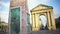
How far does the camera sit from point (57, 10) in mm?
4633

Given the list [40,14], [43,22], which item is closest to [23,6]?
[40,14]

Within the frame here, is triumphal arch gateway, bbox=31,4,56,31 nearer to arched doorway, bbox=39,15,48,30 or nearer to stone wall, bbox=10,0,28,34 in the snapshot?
arched doorway, bbox=39,15,48,30

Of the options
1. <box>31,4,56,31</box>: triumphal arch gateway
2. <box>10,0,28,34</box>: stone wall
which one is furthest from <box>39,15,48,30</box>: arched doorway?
<box>10,0,28,34</box>: stone wall

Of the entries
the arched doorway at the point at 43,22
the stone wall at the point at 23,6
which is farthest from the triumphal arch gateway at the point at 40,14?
the stone wall at the point at 23,6

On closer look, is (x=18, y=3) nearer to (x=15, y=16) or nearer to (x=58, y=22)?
(x=15, y=16)

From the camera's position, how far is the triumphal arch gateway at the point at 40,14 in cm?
462

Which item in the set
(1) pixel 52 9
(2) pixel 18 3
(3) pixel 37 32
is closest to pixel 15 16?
(2) pixel 18 3

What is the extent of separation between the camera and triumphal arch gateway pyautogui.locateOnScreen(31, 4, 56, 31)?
4617 millimetres

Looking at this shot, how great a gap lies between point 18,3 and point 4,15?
68cm

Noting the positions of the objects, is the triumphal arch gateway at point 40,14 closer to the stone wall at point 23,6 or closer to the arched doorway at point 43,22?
the arched doorway at point 43,22

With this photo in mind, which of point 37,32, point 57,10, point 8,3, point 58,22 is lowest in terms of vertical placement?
point 37,32

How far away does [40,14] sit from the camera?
15.5 feet

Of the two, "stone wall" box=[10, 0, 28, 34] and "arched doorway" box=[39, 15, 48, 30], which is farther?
"stone wall" box=[10, 0, 28, 34]

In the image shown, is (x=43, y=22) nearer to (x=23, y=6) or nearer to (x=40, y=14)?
(x=40, y=14)
